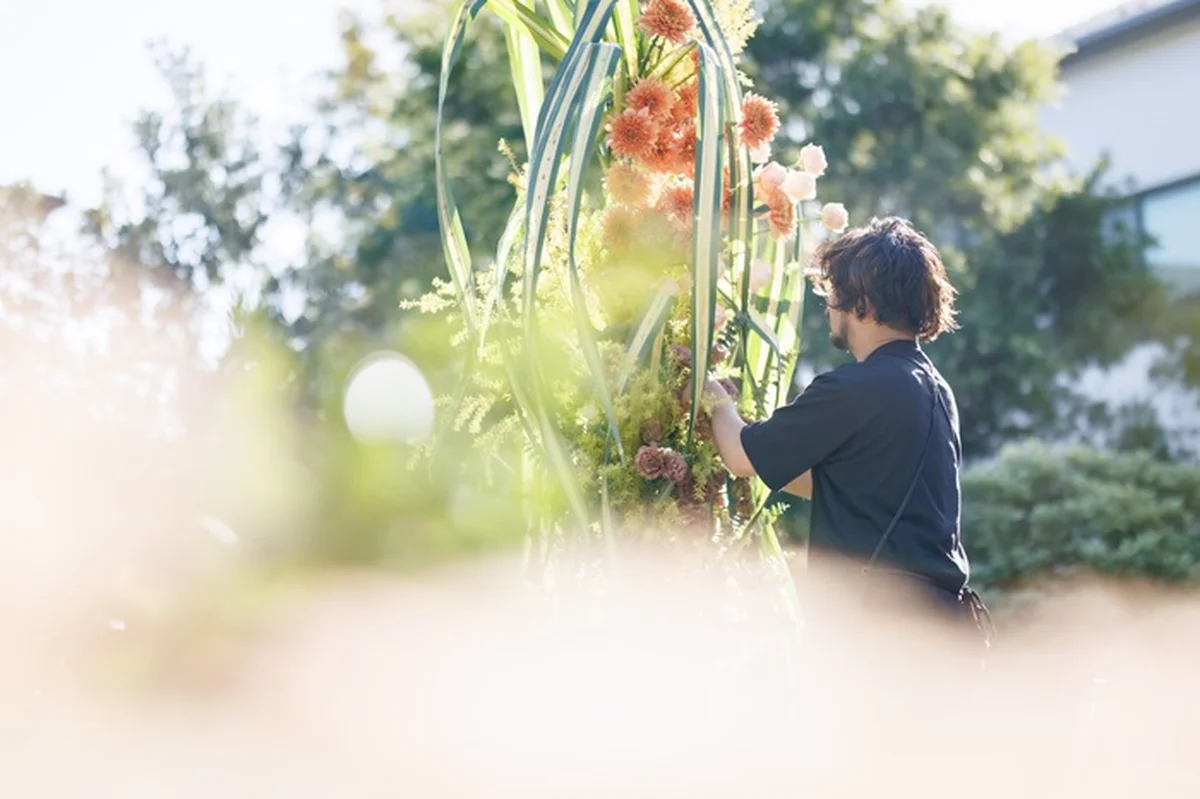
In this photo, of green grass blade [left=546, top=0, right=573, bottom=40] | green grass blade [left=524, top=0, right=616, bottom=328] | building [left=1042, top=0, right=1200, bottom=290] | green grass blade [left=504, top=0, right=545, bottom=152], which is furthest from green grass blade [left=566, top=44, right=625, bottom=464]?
building [left=1042, top=0, right=1200, bottom=290]

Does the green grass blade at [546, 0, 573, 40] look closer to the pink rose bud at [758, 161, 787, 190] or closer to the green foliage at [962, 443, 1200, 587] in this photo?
the pink rose bud at [758, 161, 787, 190]

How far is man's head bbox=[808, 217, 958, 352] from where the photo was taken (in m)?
2.79

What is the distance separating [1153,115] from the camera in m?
12.5

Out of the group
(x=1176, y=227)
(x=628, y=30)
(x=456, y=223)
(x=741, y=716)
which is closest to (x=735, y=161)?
(x=628, y=30)

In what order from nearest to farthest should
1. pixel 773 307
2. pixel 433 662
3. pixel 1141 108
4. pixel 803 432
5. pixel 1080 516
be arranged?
pixel 803 432 → pixel 773 307 → pixel 433 662 → pixel 1080 516 → pixel 1141 108

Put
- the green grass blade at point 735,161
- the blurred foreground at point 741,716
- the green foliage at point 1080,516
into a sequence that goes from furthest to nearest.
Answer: the green foliage at point 1080,516 → the green grass blade at point 735,161 → the blurred foreground at point 741,716

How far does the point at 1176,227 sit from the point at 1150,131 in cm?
96

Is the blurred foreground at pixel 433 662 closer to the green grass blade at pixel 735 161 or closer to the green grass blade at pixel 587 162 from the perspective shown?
the green grass blade at pixel 587 162

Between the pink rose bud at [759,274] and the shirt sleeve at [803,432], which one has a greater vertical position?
the pink rose bud at [759,274]

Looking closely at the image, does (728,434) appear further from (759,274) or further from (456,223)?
(456,223)

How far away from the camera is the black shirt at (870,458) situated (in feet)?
8.71

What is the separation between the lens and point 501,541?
977 centimetres

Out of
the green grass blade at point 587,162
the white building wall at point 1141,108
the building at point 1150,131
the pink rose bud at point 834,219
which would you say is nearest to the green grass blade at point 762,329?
the pink rose bud at point 834,219

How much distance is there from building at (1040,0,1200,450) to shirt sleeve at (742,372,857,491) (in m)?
9.72
